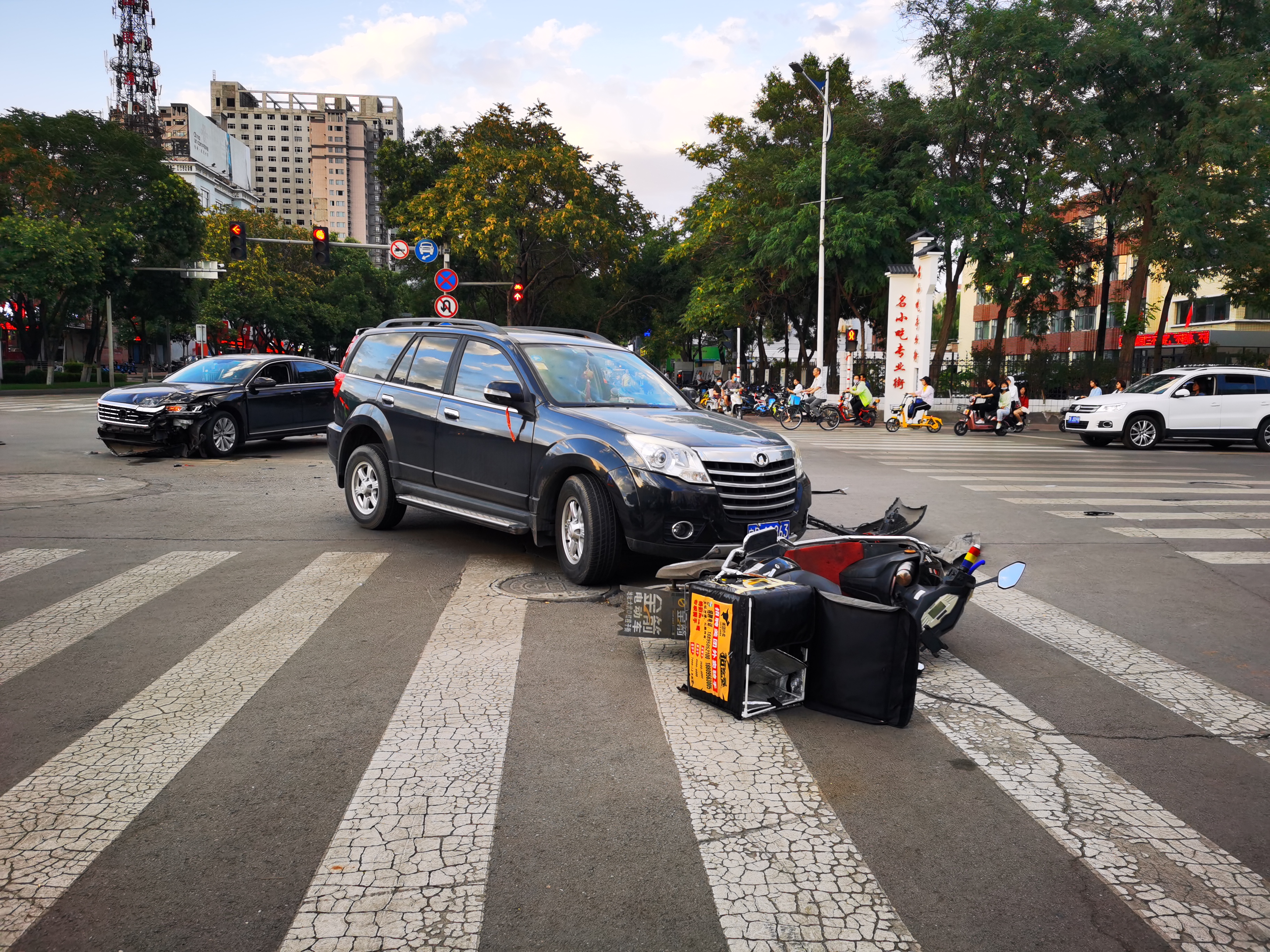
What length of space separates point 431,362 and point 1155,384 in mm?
18363

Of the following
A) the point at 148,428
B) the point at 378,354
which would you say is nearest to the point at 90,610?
the point at 378,354

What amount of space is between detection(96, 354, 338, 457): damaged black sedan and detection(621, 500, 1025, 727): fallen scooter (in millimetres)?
10675

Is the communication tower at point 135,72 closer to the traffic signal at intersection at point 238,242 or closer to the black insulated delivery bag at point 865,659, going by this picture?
the traffic signal at intersection at point 238,242

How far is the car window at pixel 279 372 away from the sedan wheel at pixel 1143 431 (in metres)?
16.9

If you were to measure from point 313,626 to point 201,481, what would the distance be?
761cm

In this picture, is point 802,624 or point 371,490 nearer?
point 802,624

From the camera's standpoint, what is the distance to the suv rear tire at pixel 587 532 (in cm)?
652

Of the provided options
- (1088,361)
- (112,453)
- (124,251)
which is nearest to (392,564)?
(112,453)

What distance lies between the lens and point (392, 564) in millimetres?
7512

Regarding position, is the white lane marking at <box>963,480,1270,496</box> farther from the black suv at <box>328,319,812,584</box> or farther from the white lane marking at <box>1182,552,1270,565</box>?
the black suv at <box>328,319,812,584</box>

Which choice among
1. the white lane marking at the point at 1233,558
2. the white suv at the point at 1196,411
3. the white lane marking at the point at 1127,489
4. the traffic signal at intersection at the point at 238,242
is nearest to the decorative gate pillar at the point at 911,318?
the white suv at the point at 1196,411

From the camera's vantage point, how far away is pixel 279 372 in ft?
53.5

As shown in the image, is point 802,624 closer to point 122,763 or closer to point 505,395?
point 122,763

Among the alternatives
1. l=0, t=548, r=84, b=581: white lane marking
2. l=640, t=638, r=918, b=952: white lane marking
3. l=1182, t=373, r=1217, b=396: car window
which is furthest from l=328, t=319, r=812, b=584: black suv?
l=1182, t=373, r=1217, b=396: car window
